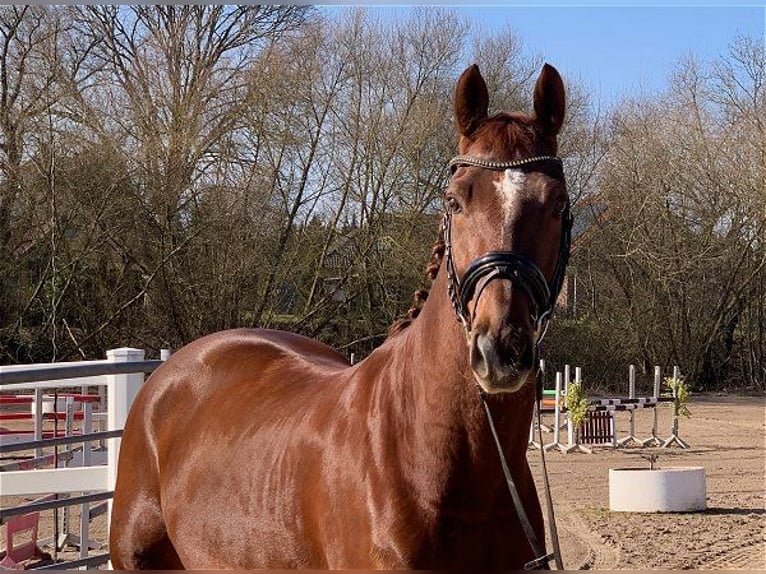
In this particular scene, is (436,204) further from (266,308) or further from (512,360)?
(512,360)

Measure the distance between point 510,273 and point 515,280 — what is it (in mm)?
20

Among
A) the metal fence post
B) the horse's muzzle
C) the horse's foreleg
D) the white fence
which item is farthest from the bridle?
the metal fence post

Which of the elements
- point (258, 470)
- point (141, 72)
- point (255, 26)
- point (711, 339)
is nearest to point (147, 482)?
point (258, 470)

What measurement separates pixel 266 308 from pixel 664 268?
11.1 meters

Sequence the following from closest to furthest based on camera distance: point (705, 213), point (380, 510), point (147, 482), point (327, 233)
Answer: point (380, 510), point (147, 482), point (327, 233), point (705, 213)

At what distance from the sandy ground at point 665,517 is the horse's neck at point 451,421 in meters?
5.80

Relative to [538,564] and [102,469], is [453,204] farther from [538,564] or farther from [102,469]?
[102,469]

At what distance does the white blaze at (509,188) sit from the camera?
252 cm

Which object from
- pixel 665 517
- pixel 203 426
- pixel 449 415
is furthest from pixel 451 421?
pixel 665 517

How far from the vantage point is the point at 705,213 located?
27.1 metres

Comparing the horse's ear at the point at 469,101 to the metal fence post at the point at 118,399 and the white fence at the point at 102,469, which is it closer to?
the white fence at the point at 102,469

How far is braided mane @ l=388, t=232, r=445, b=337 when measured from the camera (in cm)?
289

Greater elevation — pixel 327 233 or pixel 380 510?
pixel 327 233

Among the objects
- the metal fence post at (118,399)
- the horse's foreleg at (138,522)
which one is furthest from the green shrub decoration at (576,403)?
the horse's foreleg at (138,522)
